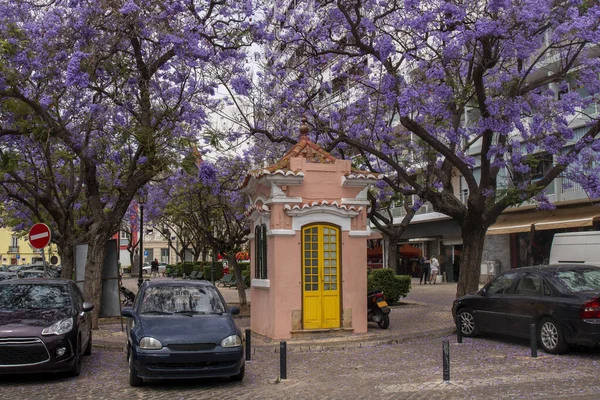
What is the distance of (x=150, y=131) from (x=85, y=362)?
19.1 feet

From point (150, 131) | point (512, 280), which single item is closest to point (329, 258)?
point (512, 280)

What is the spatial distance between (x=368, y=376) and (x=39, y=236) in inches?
367

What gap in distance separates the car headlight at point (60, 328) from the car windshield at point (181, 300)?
1137 mm

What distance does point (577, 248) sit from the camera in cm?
2025

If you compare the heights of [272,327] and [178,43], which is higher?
[178,43]

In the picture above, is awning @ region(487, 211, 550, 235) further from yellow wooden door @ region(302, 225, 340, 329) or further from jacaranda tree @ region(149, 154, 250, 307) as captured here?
yellow wooden door @ region(302, 225, 340, 329)

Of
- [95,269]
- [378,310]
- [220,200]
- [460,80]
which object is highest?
[460,80]

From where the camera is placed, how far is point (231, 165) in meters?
22.8

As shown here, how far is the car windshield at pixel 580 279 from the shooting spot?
11141mm

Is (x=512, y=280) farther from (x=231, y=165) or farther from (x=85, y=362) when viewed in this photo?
(x=231, y=165)

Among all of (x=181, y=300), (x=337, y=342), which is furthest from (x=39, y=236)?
(x=337, y=342)

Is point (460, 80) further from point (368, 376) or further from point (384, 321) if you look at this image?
point (368, 376)

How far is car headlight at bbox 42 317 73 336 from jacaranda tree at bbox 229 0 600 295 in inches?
342

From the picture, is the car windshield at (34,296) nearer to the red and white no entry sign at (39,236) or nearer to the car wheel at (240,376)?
the car wheel at (240,376)
